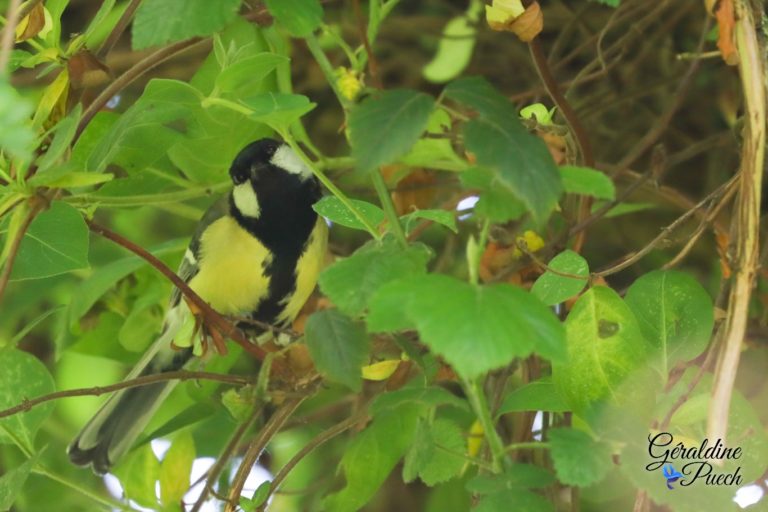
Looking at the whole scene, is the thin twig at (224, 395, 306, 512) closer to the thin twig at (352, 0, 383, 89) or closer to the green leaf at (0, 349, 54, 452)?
the green leaf at (0, 349, 54, 452)

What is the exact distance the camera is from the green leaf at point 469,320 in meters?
0.61

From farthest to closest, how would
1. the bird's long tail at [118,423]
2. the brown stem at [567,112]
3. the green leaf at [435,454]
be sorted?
the bird's long tail at [118,423]
the brown stem at [567,112]
the green leaf at [435,454]

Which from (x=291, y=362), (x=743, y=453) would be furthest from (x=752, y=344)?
(x=291, y=362)

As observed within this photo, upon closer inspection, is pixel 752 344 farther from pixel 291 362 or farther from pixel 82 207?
pixel 82 207

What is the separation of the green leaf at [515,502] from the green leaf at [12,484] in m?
0.43

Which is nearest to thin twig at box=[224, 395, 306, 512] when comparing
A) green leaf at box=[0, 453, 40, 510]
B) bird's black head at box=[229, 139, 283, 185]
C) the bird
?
green leaf at box=[0, 453, 40, 510]

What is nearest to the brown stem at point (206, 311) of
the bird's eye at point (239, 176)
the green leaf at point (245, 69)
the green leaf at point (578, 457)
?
the green leaf at point (245, 69)

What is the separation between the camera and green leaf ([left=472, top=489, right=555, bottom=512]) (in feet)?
2.39

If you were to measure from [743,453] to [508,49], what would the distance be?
107 centimetres

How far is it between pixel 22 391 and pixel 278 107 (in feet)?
1.66

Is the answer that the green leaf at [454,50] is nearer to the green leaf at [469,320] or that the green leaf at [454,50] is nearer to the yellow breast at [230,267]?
the yellow breast at [230,267]

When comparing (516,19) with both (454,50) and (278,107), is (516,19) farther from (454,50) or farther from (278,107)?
(454,50)

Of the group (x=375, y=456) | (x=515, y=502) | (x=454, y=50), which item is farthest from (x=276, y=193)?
(x=515, y=502)

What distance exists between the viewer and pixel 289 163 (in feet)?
5.62
